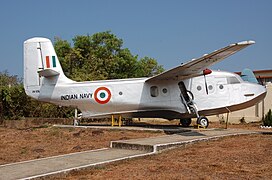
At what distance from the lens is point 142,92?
17984mm

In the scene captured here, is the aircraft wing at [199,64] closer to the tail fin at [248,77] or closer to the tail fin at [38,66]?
the tail fin at [248,77]

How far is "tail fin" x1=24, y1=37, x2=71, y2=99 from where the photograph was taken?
18281 millimetres

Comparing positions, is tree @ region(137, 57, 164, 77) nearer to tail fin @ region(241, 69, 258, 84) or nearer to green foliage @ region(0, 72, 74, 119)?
green foliage @ region(0, 72, 74, 119)

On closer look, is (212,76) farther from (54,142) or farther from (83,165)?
(83,165)

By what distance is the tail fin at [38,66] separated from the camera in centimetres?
1828

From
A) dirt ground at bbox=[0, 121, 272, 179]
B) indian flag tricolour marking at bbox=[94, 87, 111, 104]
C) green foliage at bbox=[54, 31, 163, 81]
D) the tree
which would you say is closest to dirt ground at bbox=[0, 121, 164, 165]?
dirt ground at bbox=[0, 121, 272, 179]

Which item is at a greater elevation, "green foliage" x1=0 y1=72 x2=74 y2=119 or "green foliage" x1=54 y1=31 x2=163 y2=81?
"green foliage" x1=54 y1=31 x2=163 y2=81

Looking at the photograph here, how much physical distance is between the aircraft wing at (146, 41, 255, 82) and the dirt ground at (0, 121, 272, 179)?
11.0 ft

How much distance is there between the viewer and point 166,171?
26.2 feet

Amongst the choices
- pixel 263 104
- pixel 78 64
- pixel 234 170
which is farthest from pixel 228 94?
pixel 78 64

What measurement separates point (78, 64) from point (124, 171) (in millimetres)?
33027

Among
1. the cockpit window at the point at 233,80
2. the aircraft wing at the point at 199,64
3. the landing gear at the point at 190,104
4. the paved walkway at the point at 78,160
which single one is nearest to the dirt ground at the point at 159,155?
the paved walkway at the point at 78,160

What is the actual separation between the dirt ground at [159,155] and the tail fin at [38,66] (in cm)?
291

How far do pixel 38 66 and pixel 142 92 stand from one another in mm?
5604
